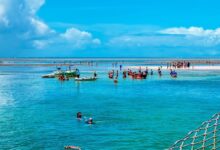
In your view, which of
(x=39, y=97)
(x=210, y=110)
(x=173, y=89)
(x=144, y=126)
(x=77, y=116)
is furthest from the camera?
(x=173, y=89)

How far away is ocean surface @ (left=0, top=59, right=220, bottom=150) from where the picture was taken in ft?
84.2

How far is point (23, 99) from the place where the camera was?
46375 mm

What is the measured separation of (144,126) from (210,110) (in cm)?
976

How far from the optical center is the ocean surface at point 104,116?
25.7 m

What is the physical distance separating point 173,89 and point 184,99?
10.5 m

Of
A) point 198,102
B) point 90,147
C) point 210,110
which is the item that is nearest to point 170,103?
point 198,102

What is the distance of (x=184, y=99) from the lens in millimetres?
45406

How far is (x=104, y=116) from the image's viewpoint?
34125 millimetres

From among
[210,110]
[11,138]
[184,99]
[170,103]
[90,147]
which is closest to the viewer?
[90,147]

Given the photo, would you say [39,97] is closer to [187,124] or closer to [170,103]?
[170,103]

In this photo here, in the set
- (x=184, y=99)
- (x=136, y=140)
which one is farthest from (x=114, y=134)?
(x=184, y=99)

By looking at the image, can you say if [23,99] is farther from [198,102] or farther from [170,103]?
[198,102]

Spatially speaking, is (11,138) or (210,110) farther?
(210,110)

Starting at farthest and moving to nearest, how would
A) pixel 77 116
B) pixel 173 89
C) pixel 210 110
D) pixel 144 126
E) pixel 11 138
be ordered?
pixel 173 89, pixel 210 110, pixel 77 116, pixel 144 126, pixel 11 138
